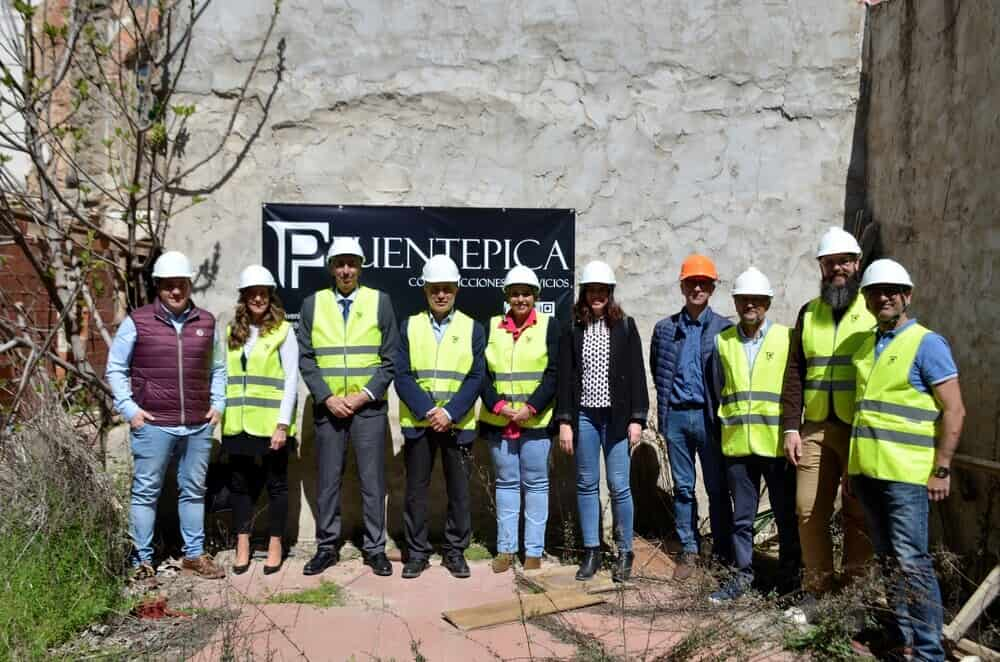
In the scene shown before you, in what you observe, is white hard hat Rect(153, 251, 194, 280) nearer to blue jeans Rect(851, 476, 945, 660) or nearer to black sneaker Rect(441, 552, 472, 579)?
black sneaker Rect(441, 552, 472, 579)

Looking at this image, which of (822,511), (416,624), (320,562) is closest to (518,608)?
(416,624)

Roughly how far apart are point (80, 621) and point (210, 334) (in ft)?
5.70

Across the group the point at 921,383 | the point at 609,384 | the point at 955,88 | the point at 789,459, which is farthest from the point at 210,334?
the point at 955,88

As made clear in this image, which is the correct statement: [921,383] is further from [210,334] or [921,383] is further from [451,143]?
[210,334]

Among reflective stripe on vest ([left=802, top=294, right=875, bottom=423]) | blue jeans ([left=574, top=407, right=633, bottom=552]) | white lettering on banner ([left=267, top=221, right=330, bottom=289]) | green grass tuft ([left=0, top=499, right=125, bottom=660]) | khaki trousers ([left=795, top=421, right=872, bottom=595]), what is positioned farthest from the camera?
white lettering on banner ([left=267, top=221, right=330, bottom=289])

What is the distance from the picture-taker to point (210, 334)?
5074 mm

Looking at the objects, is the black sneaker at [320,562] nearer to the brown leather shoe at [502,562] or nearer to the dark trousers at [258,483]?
the dark trousers at [258,483]

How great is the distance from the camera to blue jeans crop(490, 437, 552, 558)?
204 inches

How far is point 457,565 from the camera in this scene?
16.9ft

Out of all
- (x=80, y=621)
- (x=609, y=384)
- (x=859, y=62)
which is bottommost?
(x=80, y=621)

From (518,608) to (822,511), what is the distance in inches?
64.8

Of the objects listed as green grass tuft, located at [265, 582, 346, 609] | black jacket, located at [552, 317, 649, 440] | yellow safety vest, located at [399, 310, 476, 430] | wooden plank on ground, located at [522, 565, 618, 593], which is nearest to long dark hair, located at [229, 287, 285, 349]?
yellow safety vest, located at [399, 310, 476, 430]

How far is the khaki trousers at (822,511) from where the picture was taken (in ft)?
14.2

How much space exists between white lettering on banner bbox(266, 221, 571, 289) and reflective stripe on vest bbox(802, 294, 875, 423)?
1.89 meters
